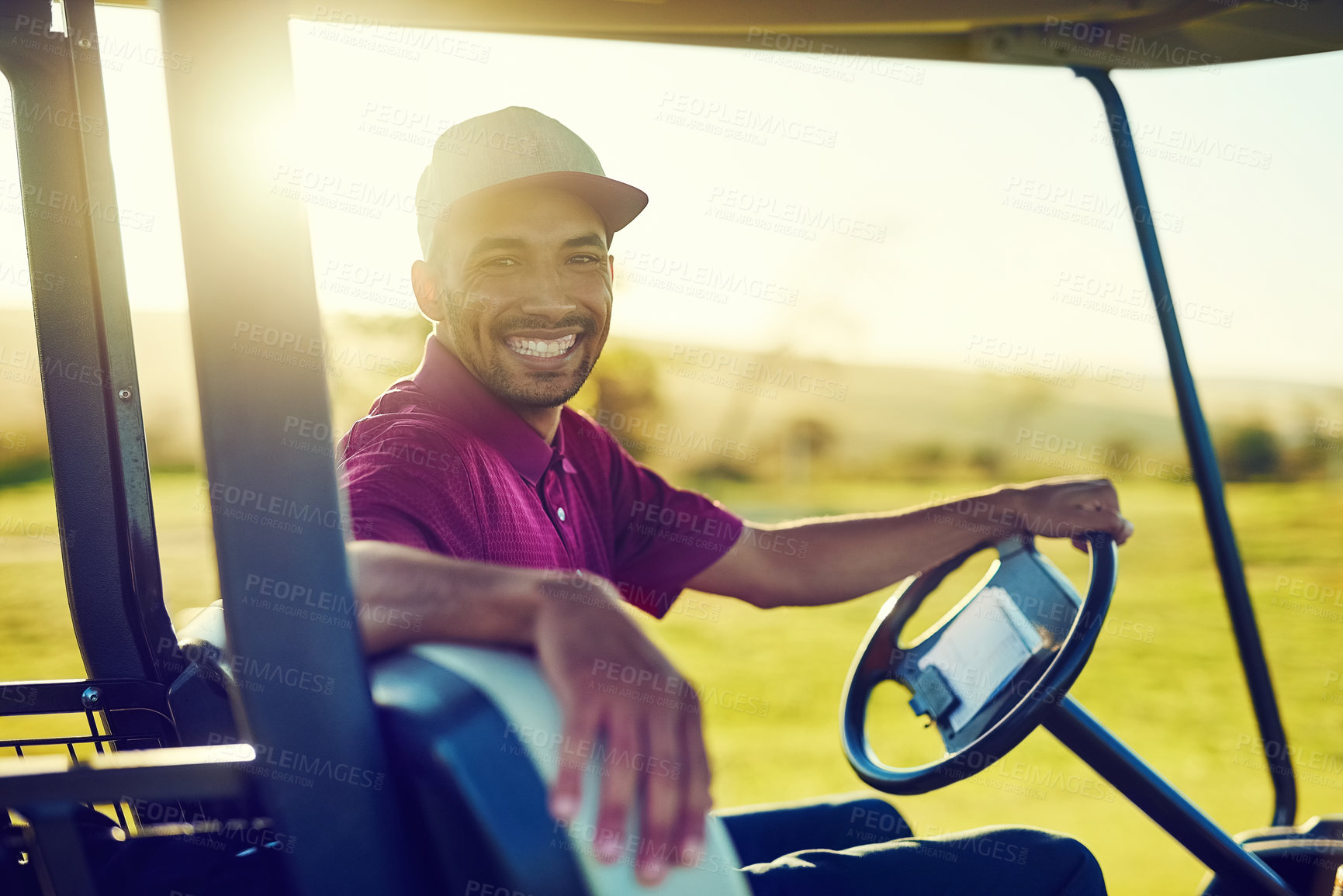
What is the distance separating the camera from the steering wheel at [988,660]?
131 centimetres

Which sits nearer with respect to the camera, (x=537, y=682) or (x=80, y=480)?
(x=537, y=682)

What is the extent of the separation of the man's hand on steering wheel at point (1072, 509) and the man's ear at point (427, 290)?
3.48 ft

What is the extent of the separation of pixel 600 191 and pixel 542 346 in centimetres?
27

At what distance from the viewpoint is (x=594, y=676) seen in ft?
2.26

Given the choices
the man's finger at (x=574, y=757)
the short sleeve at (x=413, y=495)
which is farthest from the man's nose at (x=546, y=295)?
the man's finger at (x=574, y=757)

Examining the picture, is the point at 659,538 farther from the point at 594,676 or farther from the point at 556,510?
the point at 594,676

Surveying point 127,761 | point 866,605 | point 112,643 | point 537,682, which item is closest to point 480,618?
point 537,682

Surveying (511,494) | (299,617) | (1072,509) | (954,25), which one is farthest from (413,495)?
(954,25)

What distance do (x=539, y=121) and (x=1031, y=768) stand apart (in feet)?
11.4

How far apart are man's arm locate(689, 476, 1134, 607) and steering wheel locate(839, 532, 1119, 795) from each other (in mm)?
64

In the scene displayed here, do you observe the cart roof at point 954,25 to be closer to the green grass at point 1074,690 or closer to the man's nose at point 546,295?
the man's nose at point 546,295

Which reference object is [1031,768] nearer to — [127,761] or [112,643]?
[112,643]

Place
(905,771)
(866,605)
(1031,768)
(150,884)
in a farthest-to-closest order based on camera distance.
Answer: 1. (866,605)
2. (1031,768)
3. (905,771)
4. (150,884)

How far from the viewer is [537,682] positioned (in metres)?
0.73
